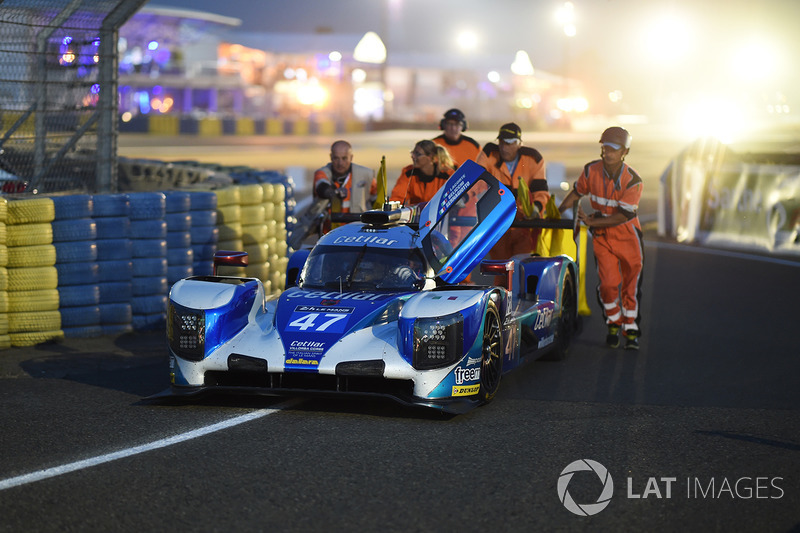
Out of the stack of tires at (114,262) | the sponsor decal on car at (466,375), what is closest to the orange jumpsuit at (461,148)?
the stack of tires at (114,262)

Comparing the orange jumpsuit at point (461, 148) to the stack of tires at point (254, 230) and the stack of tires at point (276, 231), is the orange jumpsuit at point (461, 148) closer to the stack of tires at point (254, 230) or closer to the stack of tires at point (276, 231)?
the stack of tires at point (276, 231)

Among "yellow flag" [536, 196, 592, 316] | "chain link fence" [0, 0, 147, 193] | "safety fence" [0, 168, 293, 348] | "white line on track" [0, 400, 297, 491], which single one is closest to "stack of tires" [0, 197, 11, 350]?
"safety fence" [0, 168, 293, 348]

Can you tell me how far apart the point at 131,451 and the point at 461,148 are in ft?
21.8

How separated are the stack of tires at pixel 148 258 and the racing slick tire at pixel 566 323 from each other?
133 inches

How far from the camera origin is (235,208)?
37.6 ft

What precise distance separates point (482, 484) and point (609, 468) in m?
0.78

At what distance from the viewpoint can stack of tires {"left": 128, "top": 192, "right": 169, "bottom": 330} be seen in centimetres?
1023

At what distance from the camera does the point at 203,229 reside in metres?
11.0

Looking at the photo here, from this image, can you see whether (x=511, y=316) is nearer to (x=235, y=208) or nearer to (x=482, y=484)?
(x=482, y=484)

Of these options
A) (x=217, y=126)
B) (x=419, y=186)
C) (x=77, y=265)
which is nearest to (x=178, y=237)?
(x=77, y=265)

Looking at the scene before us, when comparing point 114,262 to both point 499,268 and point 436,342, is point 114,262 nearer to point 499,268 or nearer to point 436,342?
point 499,268

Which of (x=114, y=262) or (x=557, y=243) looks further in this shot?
(x=557, y=243)

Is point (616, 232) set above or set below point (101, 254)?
above

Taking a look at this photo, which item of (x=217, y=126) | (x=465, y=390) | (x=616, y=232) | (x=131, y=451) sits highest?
(x=217, y=126)
